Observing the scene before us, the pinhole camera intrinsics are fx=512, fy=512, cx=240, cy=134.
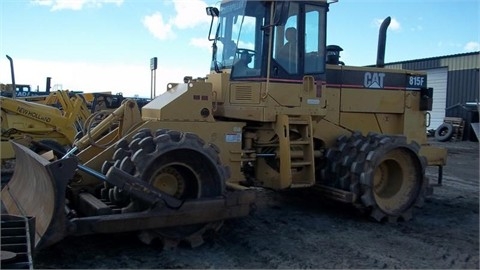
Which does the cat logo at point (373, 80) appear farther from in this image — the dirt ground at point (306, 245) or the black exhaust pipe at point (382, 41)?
the dirt ground at point (306, 245)

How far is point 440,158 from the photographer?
8.48 m

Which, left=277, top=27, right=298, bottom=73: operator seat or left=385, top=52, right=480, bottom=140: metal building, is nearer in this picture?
left=277, top=27, right=298, bottom=73: operator seat

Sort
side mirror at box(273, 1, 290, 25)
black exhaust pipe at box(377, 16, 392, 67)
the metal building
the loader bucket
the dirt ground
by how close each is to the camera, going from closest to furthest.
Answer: the loader bucket
the dirt ground
side mirror at box(273, 1, 290, 25)
black exhaust pipe at box(377, 16, 392, 67)
the metal building

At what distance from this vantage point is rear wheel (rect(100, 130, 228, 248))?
5285 millimetres

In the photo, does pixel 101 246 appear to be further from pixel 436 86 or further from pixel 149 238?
pixel 436 86

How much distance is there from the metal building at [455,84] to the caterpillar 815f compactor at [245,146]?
50.1 ft

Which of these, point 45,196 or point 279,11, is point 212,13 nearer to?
point 279,11

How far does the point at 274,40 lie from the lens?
22.0 feet

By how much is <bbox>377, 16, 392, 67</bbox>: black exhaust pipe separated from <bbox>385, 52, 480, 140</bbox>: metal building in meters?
14.5

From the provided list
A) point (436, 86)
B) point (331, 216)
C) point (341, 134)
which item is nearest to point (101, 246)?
point (331, 216)

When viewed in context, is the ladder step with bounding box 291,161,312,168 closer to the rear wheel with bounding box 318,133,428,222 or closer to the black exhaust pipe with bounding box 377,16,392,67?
the rear wheel with bounding box 318,133,428,222

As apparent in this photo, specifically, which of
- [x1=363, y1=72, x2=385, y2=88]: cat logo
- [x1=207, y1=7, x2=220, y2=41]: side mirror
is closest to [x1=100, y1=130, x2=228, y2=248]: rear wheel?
[x1=207, y1=7, x2=220, y2=41]: side mirror

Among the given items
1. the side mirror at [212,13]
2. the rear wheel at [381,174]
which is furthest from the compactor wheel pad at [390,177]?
the side mirror at [212,13]

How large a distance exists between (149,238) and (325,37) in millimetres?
3717
